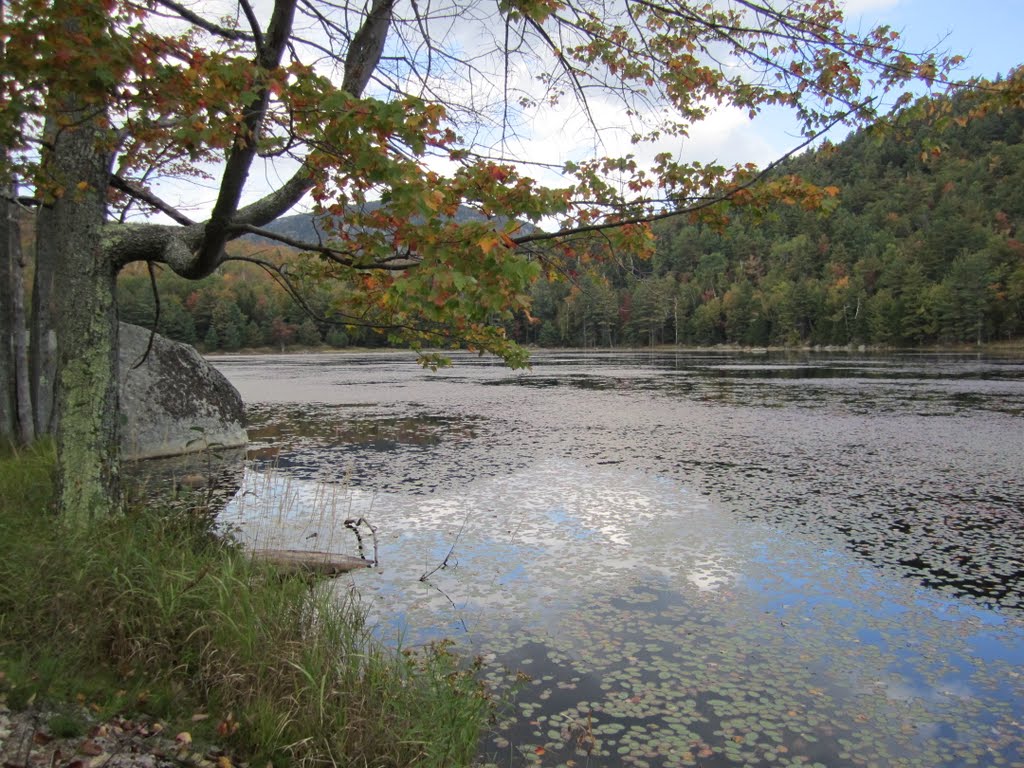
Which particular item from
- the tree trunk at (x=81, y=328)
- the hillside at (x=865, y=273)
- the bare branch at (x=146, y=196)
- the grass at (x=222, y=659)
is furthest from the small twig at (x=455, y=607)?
the hillside at (x=865, y=273)

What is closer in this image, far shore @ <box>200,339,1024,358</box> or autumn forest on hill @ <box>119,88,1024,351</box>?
far shore @ <box>200,339,1024,358</box>

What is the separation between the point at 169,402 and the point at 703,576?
10.8m

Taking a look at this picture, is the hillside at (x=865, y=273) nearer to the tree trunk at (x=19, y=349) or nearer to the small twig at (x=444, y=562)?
the tree trunk at (x=19, y=349)

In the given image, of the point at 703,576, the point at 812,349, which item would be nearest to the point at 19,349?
the point at 703,576

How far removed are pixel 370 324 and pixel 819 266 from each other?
146m

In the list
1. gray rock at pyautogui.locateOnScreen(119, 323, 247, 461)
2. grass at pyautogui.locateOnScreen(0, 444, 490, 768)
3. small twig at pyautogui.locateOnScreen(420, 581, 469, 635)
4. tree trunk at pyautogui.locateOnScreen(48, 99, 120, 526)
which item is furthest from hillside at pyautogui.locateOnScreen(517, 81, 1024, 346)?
grass at pyautogui.locateOnScreen(0, 444, 490, 768)

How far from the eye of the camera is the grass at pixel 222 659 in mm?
3670

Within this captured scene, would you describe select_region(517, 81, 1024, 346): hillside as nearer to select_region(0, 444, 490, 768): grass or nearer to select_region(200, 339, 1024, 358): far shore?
select_region(200, 339, 1024, 358): far shore

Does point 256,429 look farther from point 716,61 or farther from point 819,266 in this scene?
point 819,266

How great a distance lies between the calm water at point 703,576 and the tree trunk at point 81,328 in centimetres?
204

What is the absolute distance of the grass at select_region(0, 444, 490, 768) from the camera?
3.67 m

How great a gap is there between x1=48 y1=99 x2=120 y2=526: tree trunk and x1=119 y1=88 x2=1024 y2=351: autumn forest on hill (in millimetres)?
62184

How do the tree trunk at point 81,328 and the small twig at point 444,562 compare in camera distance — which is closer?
the tree trunk at point 81,328

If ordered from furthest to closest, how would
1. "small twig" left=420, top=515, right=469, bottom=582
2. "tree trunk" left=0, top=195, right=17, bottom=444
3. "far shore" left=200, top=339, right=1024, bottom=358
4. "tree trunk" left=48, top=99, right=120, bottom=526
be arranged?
"far shore" left=200, top=339, right=1024, bottom=358, "tree trunk" left=0, top=195, right=17, bottom=444, "small twig" left=420, top=515, right=469, bottom=582, "tree trunk" left=48, top=99, right=120, bottom=526
